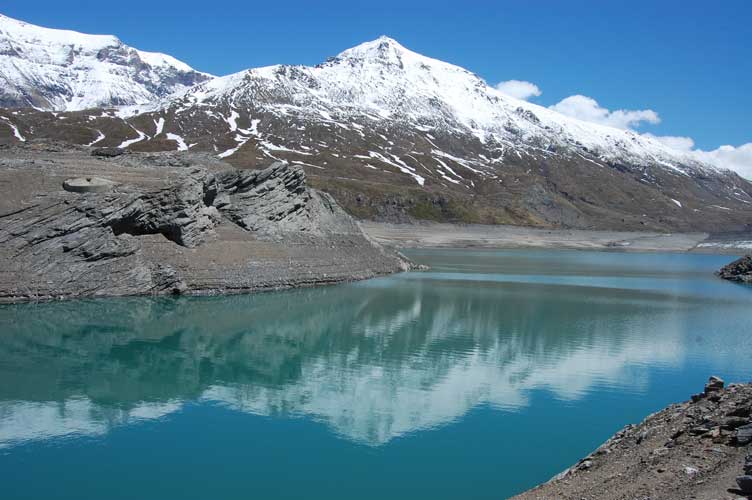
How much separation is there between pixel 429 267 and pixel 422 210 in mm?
63304

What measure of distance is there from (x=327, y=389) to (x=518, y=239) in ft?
354

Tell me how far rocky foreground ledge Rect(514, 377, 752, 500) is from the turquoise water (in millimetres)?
1673

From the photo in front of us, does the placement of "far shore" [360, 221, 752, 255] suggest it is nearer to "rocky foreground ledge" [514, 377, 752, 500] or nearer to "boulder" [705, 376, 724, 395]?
"boulder" [705, 376, 724, 395]

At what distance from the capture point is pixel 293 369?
2444cm

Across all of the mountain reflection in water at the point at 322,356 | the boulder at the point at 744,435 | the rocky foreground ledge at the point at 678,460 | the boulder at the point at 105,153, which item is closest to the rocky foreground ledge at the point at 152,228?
the boulder at the point at 105,153

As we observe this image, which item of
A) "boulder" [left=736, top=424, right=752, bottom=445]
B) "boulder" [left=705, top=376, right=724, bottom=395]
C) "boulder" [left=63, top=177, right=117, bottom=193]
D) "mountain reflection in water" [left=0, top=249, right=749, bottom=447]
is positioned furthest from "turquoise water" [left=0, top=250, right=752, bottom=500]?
"boulder" [left=63, top=177, right=117, bottom=193]

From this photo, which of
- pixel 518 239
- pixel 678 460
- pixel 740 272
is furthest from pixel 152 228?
pixel 518 239

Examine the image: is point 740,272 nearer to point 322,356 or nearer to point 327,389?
point 322,356

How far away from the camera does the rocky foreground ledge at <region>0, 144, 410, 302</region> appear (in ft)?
121

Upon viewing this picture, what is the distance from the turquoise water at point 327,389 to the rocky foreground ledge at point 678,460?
5.49ft

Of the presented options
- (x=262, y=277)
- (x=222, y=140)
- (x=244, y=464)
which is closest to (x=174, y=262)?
(x=262, y=277)

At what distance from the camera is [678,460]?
37.8 feet

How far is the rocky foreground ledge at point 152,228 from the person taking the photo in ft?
121

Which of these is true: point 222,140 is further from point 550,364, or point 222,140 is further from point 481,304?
point 550,364
